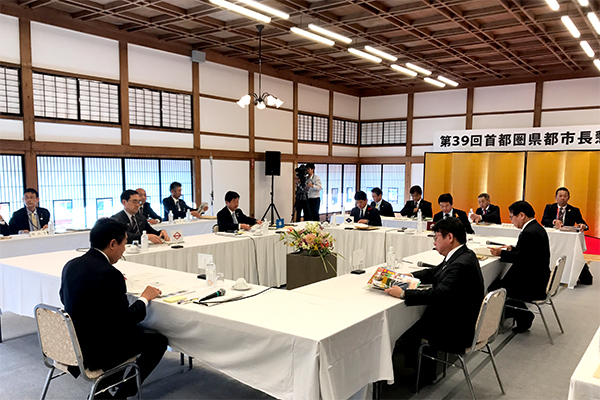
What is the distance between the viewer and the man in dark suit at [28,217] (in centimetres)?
596

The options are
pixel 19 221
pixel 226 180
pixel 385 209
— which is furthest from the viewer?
pixel 226 180

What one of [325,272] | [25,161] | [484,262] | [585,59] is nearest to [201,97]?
[25,161]

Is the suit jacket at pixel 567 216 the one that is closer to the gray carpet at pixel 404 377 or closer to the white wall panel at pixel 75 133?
the gray carpet at pixel 404 377

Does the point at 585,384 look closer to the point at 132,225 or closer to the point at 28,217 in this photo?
the point at 132,225

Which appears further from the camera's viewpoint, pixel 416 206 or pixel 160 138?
pixel 160 138

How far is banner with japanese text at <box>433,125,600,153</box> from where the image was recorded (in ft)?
32.0

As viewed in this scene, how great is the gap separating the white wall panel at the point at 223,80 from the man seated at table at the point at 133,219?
4.85m

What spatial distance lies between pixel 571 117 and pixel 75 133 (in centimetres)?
1086

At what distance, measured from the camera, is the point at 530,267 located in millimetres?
4016

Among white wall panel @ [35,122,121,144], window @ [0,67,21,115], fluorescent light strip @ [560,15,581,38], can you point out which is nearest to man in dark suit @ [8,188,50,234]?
white wall panel @ [35,122,121,144]

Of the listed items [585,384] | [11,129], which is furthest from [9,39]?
[585,384]

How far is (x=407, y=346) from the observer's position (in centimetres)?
320

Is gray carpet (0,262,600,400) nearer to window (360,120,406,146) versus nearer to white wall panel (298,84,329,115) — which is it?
white wall panel (298,84,329,115)

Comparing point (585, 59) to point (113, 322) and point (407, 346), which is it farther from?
point (113, 322)
